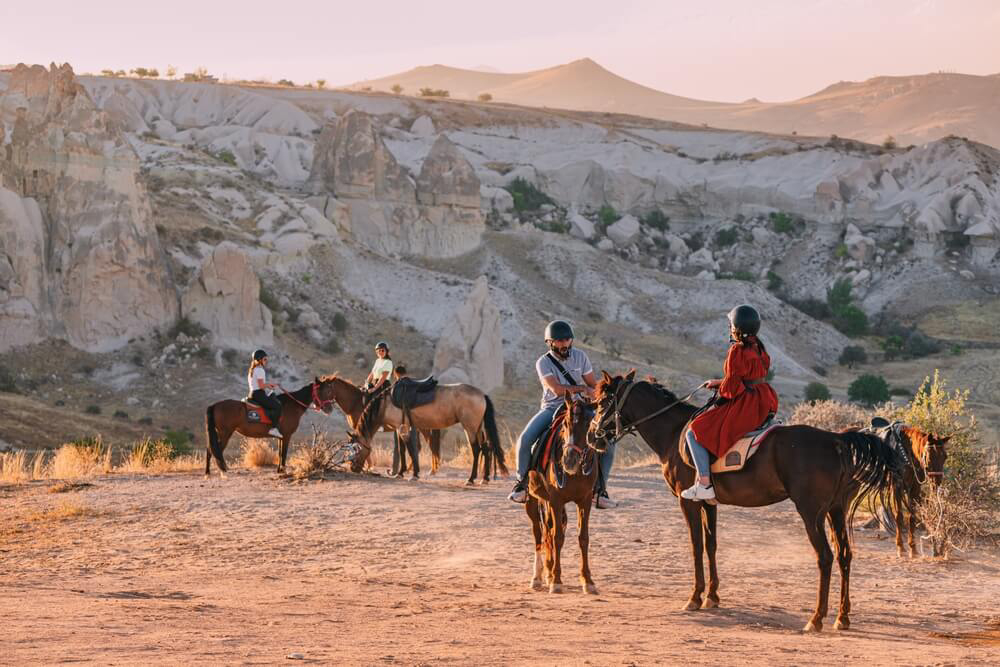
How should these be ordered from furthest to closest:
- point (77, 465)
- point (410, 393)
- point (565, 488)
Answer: point (77, 465) < point (410, 393) < point (565, 488)

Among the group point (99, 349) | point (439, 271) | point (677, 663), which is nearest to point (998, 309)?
point (439, 271)

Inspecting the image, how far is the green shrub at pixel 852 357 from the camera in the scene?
212 ft

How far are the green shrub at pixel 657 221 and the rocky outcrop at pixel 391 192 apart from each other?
22584mm

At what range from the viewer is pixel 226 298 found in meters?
42.6

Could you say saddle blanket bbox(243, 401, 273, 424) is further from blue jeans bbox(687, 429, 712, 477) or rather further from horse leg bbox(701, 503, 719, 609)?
blue jeans bbox(687, 429, 712, 477)

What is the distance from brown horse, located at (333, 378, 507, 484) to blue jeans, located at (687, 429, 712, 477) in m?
9.38

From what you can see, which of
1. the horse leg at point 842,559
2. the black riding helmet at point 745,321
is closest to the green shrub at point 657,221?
the black riding helmet at point 745,321

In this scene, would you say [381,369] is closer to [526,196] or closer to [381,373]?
[381,373]

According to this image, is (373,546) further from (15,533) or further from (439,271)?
(439,271)

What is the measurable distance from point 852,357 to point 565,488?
5723 cm

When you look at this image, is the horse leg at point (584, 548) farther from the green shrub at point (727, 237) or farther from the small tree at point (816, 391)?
the green shrub at point (727, 237)

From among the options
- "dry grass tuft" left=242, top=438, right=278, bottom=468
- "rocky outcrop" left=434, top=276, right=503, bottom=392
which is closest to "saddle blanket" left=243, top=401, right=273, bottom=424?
"dry grass tuft" left=242, top=438, right=278, bottom=468

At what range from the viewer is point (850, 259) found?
79688 mm

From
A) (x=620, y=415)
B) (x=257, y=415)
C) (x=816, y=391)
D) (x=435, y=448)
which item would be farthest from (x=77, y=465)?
(x=816, y=391)
